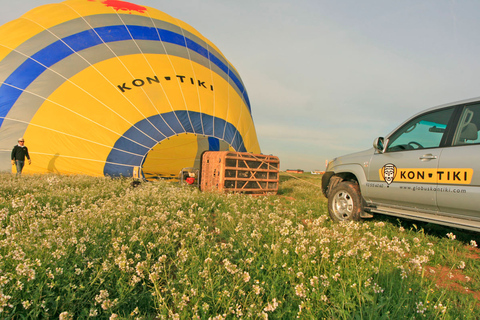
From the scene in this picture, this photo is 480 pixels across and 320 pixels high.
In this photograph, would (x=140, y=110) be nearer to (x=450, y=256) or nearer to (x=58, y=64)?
(x=58, y=64)

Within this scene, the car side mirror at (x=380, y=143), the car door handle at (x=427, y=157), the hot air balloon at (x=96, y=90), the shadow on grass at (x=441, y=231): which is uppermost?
the hot air balloon at (x=96, y=90)

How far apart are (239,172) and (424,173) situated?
636 centimetres

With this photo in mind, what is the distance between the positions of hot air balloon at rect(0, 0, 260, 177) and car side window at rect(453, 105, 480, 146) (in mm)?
9097

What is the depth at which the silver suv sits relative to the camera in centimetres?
417

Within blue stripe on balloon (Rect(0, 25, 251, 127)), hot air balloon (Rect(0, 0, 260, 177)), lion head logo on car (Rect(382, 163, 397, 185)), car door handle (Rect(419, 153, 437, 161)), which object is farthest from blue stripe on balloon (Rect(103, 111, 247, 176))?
car door handle (Rect(419, 153, 437, 161))

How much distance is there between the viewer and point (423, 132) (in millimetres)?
5238

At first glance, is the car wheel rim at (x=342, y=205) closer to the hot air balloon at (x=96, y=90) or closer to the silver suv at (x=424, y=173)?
the silver suv at (x=424, y=173)

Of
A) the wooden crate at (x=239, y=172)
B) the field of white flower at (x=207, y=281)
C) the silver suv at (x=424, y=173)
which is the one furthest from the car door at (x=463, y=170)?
the wooden crate at (x=239, y=172)

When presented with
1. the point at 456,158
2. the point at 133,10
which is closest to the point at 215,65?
the point at 133,10

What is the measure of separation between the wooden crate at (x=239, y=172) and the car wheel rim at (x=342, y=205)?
401 cm

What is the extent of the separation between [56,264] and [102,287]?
0.46 meters

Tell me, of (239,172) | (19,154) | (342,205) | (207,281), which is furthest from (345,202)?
(19,154)

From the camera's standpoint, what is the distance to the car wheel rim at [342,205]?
6121mm

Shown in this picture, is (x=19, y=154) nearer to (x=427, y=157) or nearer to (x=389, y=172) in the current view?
(x=389, y=172)
